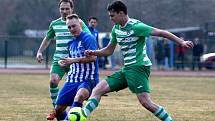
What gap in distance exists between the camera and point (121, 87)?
10391 millimetres

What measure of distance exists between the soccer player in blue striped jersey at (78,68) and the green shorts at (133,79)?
386mm

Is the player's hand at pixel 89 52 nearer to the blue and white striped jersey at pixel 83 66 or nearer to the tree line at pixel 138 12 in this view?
the blue and white striped jersey at pixel 83 66

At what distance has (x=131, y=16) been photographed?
53625 millimetres

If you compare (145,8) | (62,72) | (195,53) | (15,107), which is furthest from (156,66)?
(62,72)

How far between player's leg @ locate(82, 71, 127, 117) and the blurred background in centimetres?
1734

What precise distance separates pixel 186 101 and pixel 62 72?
Result: 19.8 ft

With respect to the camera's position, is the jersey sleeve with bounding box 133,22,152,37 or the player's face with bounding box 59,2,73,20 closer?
the jersey sleeve with bounding box 133,22,152,37

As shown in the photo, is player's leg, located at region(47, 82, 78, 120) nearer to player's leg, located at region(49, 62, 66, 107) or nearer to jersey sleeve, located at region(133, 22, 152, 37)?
jersey sleeve, located at region(133, 22, 152, 37)

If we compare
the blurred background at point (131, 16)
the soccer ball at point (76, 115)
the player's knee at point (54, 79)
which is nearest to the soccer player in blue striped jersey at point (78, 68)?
the soccer ball at point (76, 115)

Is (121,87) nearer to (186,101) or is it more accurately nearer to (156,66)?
(186,101)

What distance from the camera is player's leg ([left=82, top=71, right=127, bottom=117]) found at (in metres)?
10.1

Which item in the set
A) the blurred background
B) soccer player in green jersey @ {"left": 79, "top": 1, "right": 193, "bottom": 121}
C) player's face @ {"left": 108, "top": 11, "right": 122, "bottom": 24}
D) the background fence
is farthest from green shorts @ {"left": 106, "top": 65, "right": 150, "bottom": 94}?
the background fence

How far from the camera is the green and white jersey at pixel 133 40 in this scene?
33.3ft

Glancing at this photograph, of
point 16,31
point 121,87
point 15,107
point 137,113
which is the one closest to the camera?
point 121,87
